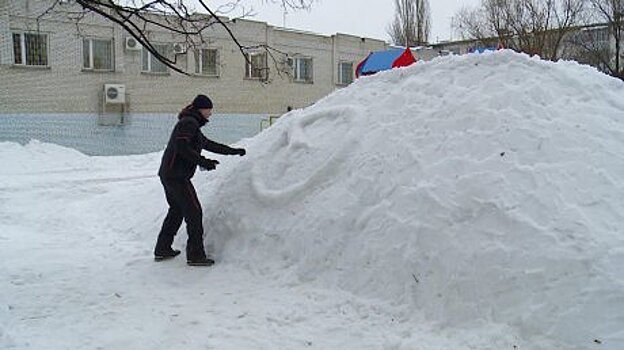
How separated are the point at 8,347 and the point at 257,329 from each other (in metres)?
1.55

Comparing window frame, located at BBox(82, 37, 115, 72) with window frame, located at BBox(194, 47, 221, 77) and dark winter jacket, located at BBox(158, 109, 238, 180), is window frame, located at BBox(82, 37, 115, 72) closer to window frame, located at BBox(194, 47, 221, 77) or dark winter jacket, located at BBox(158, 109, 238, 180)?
window frame, located at BBox(194, 47, 221, 77)

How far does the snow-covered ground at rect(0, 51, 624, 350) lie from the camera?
3.65m

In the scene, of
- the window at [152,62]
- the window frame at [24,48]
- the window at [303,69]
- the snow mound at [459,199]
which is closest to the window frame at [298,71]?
the window at [303,69]

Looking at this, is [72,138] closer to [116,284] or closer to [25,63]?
[25,63]

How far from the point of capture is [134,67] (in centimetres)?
2006

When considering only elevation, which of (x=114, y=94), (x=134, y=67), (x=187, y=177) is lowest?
(x=187, y=177)

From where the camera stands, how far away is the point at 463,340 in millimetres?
3545

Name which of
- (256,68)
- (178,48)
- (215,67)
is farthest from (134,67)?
(256,68)

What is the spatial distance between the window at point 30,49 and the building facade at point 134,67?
0.09 feet

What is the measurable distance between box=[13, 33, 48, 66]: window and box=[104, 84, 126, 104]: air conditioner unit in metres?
1.96

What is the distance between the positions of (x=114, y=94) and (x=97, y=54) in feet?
5.22

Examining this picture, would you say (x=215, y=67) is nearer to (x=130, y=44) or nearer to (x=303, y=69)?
(x=130, y=44)

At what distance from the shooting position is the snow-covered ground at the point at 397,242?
12.0 feet

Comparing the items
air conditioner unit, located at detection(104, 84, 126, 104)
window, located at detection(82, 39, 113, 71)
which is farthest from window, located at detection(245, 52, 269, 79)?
window, located at detection(82, 39, 113, 71)
